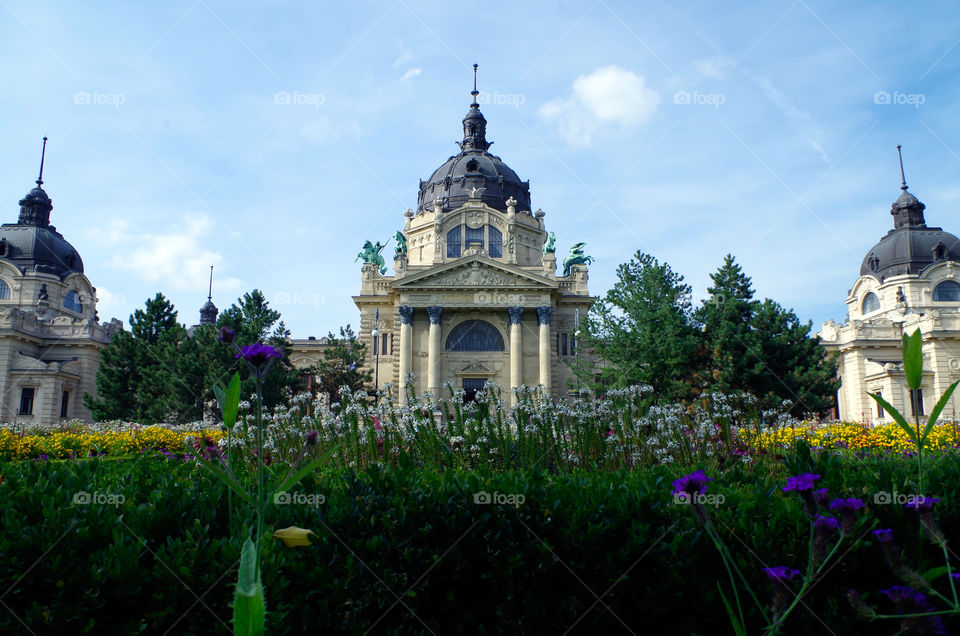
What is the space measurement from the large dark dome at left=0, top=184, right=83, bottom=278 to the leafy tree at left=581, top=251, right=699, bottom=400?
47.6m

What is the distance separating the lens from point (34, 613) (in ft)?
10.4

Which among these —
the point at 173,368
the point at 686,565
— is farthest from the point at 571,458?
the point at 173,368

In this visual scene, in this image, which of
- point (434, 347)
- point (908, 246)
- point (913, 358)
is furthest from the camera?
point (908, 246)

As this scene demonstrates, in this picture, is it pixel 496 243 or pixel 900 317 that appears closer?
pixel 496 243

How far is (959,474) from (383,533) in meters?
4.12

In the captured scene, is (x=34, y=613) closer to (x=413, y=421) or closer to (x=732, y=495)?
(x=732, y=495)

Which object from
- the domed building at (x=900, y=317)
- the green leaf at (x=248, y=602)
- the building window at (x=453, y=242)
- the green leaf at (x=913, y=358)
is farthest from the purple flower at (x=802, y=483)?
the domed building at (x=900, y=317)

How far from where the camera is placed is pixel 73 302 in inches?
2106

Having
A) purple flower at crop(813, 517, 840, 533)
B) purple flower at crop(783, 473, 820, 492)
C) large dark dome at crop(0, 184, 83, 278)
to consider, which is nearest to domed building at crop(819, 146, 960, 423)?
purple flower at crop(783, 473, 820, 492)

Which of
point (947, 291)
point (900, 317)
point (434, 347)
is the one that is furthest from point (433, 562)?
point (947, 291)

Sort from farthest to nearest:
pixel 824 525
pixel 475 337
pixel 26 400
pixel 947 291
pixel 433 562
→ pixel 947 291 → pixel 26 400 → pixel 475 337 → pixel 433 562 → pixel 824 525

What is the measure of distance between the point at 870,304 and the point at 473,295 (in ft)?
127

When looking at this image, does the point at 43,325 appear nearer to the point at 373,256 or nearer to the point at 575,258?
the point at 373,256

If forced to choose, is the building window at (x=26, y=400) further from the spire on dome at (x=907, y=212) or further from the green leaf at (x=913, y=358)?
the spire on dome at (x=907, y=212)
